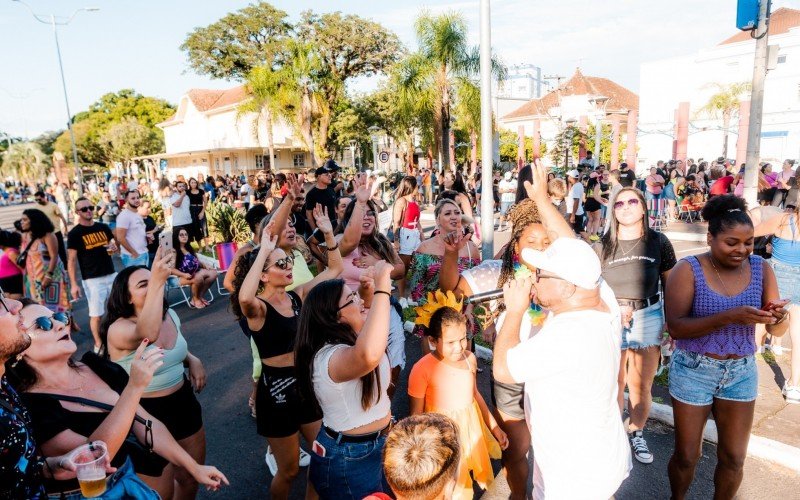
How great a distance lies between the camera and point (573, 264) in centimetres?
209

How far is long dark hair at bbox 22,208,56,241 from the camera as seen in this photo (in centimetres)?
648

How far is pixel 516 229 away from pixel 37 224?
624cm

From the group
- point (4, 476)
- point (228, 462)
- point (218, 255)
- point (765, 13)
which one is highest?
point (765, 13)

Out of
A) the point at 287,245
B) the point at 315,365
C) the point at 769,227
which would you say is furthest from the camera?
the point at 769,227

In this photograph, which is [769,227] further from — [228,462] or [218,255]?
[218,255]

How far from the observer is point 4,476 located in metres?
1.72

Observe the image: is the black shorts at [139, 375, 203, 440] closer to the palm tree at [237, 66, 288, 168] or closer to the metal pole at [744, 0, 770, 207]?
the metal pole at [744, 0, 770, 207]

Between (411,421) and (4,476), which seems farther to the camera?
(411,421)

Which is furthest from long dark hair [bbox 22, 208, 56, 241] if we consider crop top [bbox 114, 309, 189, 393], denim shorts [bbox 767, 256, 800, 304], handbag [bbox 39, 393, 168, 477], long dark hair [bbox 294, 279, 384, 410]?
denim shorts [bbox 767, 256, 800, 304]

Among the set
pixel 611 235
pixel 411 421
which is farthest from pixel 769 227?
pixel 411 421

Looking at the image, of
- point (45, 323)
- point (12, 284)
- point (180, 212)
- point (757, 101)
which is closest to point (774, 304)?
point (45, 323)

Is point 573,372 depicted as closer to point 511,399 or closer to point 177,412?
point 511,399

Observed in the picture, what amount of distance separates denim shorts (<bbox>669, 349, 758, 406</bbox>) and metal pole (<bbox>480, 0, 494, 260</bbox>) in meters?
4.82

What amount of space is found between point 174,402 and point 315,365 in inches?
49.4
